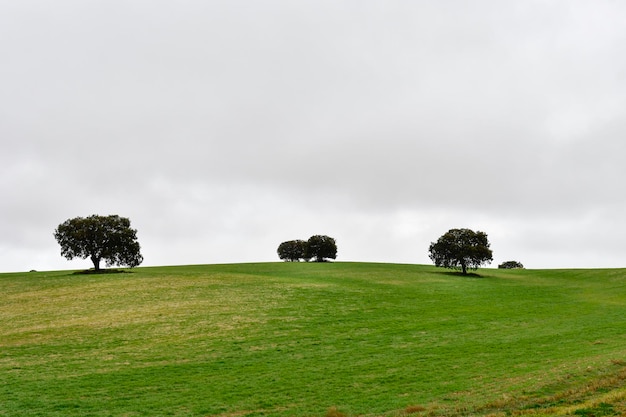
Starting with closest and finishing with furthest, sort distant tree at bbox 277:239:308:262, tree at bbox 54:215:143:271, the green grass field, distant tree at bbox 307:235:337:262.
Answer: the green grass field, tree at bbox 54:215:143:271, distant tree at bbox 307:235:337:262, distant tree at bbox 277:239:308:262

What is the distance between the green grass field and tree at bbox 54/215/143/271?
15.6 m

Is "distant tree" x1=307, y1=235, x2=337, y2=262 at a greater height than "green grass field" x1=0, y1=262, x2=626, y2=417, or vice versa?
"distant tree" x1=307, y1=235, x2=337, y2=262

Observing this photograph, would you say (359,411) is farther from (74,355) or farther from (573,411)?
(74,355)

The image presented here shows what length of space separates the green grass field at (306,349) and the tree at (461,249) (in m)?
18.9

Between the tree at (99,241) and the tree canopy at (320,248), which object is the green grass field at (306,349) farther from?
the tree canopy at (320,248)

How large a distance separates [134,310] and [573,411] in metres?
44.9

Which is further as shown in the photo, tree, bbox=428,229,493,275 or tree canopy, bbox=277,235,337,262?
tree canopy, bbox=277,235,337,262

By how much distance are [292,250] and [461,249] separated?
71.2 m

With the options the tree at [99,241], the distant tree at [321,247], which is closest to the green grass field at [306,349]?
the tree at [99,241]

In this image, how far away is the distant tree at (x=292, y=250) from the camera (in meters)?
152

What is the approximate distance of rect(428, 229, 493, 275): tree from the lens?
9056 centimetres

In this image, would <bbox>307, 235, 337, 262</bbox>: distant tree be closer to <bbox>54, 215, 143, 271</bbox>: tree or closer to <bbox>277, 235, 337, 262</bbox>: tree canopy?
<bbox>277, 235, 337, 262</bbox>: tree canopy

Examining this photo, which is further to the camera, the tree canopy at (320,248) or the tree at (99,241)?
the tree canopy at (320,248)

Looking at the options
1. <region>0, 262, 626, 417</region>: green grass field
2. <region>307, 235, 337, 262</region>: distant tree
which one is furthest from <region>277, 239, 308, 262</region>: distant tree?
<region>0, 262, 626, 417</region>: green grass field
